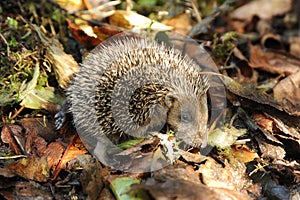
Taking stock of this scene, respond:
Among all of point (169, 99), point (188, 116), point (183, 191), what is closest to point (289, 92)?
point (188, 116)

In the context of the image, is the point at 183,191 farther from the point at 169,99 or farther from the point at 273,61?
the point at 273,61

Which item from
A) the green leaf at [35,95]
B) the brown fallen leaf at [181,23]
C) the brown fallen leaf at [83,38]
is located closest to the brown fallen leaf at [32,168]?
the green leaf at [35,95]

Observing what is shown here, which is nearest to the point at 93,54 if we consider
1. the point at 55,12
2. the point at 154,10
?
the point at 55,12

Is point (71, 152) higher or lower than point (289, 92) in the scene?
lower

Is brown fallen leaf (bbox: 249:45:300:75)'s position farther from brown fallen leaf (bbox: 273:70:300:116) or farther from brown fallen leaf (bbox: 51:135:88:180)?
brown fallen leaf (bbox: 51:135:88:180)

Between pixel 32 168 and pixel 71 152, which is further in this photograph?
pixel 71 152

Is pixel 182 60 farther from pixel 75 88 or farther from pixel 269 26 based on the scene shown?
pixel 269 26

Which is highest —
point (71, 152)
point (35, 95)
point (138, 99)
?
point (138, 99)
